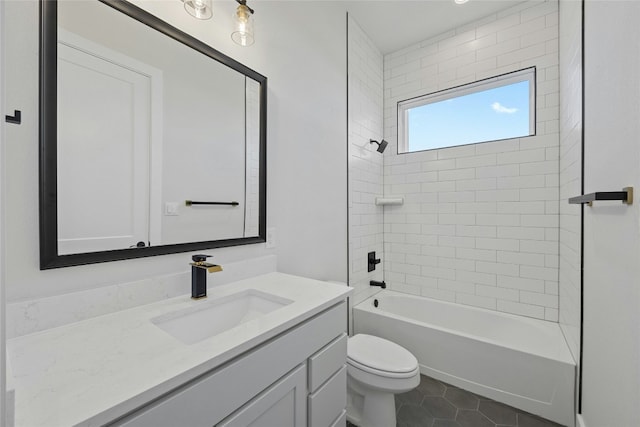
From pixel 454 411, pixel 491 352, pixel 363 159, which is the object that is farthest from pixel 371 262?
pixel 454 411

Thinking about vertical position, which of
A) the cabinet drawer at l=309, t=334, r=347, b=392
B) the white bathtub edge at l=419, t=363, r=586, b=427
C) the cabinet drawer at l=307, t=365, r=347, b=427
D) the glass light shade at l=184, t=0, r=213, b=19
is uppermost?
the glass light shade at l=184, t=0, r=213, b=19

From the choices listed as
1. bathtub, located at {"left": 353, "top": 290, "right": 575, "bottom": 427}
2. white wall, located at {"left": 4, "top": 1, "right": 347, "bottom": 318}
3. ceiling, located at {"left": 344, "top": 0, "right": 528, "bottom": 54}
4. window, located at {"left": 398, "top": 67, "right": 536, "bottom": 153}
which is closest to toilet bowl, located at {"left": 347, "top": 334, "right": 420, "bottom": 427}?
bathtub, located at {"left": 353, "top": 290, "right": 575, "bottom": 427}

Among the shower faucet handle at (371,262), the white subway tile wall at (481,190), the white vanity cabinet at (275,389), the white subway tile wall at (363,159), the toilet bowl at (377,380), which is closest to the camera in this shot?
the white vanity cabinet at (275,389)

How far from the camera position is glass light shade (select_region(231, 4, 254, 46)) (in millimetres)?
1220

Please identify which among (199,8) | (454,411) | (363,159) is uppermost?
(199,8)

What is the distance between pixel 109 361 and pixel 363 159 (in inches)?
92.3

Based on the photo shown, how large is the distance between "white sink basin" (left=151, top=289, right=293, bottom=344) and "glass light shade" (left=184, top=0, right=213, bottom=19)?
1.19 meters

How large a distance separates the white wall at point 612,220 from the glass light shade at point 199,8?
4.59 ft

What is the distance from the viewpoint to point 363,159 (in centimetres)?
260

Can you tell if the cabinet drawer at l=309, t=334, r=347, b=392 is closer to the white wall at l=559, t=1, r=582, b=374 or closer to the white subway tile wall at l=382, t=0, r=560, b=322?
the white wall at l=559, t=1, r=582, b=374

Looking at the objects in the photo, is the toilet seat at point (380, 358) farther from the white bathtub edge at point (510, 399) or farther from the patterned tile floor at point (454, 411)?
the white bathtub edge at point (510, 399)

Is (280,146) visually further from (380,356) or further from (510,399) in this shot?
(510,399)

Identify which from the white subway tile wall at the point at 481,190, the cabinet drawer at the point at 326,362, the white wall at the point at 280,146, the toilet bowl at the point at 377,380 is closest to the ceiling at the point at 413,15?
the white subway tile wall at the point at 481,190

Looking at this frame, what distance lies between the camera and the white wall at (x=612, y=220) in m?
0.74
